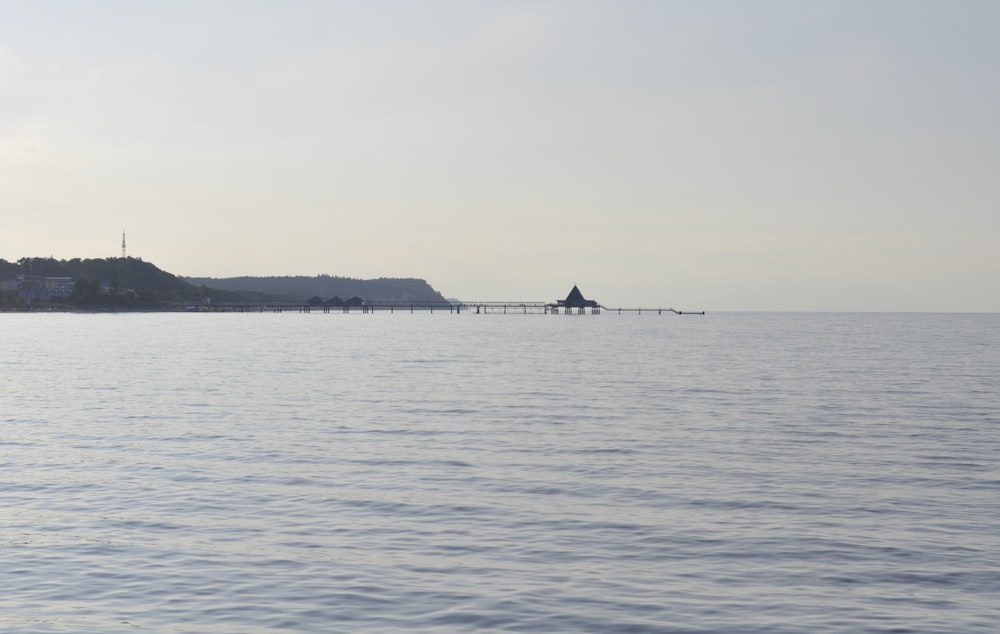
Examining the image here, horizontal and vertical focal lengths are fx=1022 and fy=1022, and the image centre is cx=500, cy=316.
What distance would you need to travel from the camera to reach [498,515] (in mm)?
21188

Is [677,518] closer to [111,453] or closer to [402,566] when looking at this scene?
[402,566]

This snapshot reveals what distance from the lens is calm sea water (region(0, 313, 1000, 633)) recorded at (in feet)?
48.1

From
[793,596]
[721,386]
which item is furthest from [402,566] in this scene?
[721,386]

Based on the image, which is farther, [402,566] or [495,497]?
[495,497]

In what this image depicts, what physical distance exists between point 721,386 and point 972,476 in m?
31.9

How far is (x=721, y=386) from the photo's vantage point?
192ft

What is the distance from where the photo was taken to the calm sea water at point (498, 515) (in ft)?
48.1

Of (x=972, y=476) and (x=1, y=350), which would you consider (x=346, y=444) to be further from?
(x=1, y=350)

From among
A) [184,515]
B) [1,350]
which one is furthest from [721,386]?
[1,350]

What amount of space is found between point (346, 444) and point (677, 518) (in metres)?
14.4

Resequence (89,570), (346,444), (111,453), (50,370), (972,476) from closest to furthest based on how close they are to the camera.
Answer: (89,570), (972,476), (111,453), (346,444), (50,370)

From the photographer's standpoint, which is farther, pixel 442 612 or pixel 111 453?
pixel 111 453

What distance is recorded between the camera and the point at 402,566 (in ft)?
55.5

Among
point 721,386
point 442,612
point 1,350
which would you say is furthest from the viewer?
point 1,350
